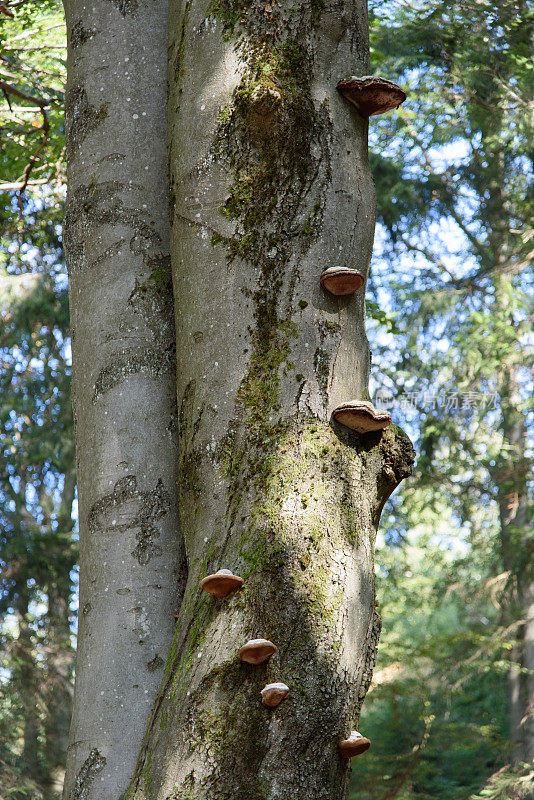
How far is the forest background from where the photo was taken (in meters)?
10.6

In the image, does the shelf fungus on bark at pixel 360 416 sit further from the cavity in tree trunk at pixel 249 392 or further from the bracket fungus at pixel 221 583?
the bracket fungus at pixel 221 583

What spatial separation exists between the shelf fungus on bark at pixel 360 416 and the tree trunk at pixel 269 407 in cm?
3

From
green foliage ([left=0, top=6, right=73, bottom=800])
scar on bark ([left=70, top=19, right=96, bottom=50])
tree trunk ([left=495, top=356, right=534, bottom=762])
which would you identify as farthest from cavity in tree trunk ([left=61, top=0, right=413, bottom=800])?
tree trunk ([left=495, top=356, right=534, bottom=762])

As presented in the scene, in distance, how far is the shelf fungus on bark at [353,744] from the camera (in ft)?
4.78

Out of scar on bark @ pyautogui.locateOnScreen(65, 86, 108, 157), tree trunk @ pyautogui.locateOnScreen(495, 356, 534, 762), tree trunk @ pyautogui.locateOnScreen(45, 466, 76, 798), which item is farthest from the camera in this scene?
tree trunk @ pyautogui.locateOnScreen(495, 356, 534, 762)

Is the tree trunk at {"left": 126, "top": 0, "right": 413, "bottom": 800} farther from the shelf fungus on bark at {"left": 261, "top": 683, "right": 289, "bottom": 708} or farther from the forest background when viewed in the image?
the forest background

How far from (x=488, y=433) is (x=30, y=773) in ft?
30.0

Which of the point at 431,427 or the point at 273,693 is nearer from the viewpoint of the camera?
the point at 273,693

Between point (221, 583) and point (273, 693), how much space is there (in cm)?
24

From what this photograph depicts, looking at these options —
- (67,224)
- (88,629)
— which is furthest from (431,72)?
(88,629)

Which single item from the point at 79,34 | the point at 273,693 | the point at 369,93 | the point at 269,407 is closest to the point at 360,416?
the point at 269,407

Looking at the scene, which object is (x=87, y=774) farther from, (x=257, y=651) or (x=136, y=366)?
(x=136, y=366)

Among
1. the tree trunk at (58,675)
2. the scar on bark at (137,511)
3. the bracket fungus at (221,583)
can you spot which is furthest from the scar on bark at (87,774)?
the tree trunk at (58,675)

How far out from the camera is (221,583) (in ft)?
4.92
